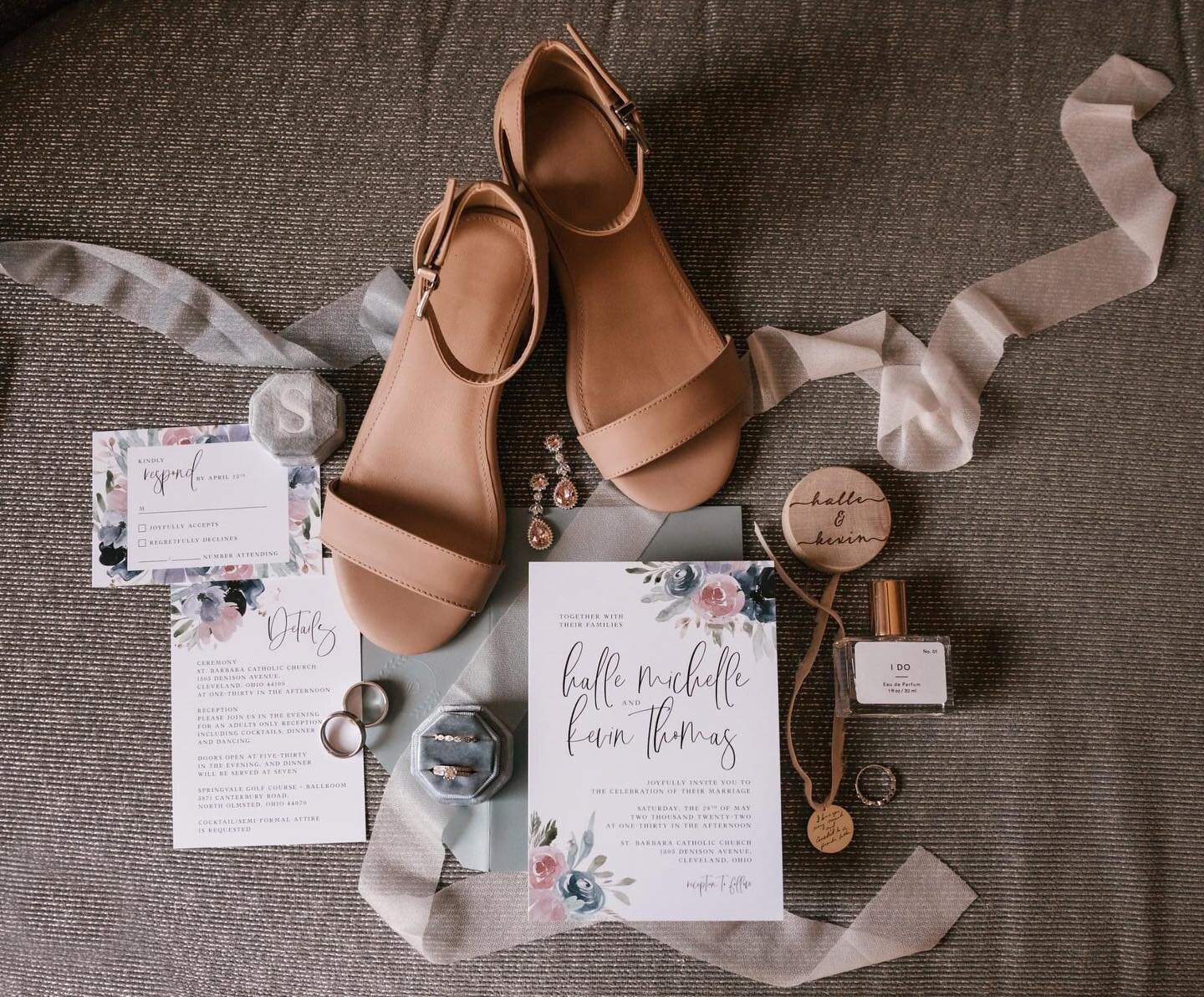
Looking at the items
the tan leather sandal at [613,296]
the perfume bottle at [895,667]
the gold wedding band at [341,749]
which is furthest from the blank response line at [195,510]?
the perfume bottle at [895,667]

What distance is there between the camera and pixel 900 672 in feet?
2.38

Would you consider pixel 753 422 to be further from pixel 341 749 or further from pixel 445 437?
pixel 341 749

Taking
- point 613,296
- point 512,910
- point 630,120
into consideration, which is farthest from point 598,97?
point 512,910

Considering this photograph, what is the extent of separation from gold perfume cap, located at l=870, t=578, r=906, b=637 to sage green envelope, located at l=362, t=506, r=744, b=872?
Result: 0.13 m

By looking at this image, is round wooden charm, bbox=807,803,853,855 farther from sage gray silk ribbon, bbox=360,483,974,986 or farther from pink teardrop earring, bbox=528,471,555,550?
pink teardrop earring, bbox=528,471,555,550

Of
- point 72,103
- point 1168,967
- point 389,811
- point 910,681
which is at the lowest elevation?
point 1168,967

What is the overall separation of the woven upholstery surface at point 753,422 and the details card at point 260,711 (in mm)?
25

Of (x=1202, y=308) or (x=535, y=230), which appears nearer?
(x=535, y=230)

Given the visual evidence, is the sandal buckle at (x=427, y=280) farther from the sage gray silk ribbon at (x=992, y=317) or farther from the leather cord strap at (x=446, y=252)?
the sage gray silk ribbon at (x=992, y=317)

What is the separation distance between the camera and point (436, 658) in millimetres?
769

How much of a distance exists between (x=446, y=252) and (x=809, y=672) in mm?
501

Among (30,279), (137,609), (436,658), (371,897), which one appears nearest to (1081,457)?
(436,658)

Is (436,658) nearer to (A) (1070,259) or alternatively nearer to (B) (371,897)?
(B) (371,897)

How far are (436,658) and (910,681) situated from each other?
1.40 feet
